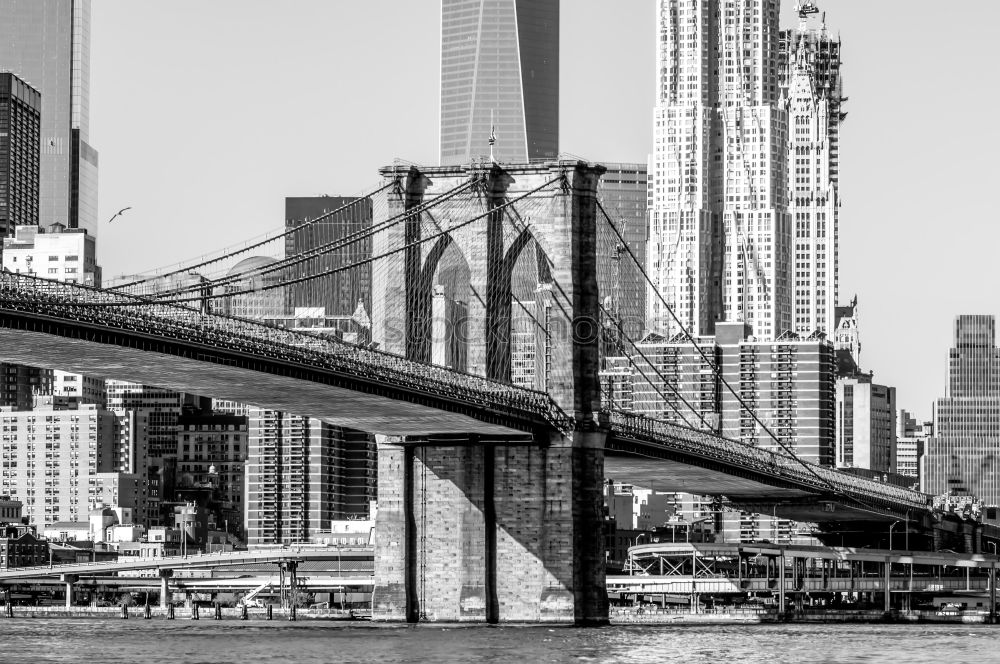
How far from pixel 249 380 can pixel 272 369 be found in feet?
5.79

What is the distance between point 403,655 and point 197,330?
33.0 feet

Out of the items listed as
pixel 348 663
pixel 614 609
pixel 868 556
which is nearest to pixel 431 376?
pixel 348 663

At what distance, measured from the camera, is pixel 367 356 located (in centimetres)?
7525

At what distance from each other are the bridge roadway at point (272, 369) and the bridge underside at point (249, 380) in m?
0.03

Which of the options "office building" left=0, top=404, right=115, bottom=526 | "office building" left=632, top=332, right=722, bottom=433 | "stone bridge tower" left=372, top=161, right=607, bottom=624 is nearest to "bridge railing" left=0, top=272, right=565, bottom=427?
"stone bridge tower" left=372, top=161, right=607, bottom=624

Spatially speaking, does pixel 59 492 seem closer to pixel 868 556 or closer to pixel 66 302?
pixel 868 556

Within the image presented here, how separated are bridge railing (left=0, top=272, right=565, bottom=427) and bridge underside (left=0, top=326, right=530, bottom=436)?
0.33m

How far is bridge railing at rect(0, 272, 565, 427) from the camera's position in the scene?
6612cm

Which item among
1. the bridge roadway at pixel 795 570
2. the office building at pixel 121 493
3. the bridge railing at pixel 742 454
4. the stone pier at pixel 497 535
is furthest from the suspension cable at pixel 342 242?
the office building at pixel 121 493

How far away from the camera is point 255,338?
231 feet

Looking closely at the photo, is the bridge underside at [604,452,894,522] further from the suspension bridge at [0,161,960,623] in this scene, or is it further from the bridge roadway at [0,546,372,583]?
the bridge roadway at [0,546,372,583]

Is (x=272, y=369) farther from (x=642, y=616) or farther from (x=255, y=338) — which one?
(x=642, y=616)

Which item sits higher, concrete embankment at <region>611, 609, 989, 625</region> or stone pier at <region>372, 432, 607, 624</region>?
stone pier at <region>372, 432, 607, 624</region>

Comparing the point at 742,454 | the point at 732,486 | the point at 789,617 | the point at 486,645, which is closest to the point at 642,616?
the point at 789,617
